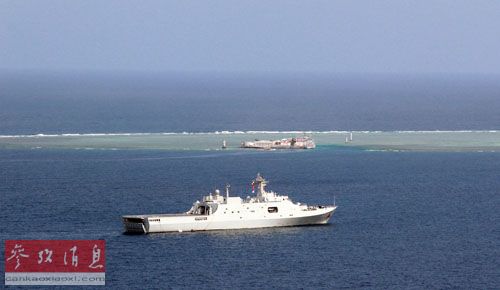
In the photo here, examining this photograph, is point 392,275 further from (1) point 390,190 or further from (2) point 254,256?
(1) point 390,190

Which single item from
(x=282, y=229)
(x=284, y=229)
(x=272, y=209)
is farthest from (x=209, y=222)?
(x=284, y=229)

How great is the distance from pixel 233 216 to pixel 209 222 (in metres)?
2.26

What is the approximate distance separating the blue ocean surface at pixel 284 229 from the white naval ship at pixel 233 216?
114 cm

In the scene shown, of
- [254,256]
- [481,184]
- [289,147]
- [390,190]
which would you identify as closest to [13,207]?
[254,256]

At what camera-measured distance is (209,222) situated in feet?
401

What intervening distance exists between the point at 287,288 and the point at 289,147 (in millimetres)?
92570

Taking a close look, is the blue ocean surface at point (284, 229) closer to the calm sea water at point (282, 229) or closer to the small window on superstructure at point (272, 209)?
the calm sea water at point (282, 229)

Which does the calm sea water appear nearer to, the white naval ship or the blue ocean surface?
the blue ocean surface

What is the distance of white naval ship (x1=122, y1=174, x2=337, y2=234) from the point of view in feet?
395

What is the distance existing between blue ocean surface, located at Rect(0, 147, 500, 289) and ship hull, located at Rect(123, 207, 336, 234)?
40.8 inches

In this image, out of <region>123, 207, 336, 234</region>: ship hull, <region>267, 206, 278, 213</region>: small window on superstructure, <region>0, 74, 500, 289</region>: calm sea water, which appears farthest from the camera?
<region>267, 206, 278, 213</region>: small window on superstructure

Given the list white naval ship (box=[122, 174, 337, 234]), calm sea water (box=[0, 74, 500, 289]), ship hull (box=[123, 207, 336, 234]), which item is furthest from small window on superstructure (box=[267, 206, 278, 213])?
calm sea water (box=[0, 74, 500, 289])

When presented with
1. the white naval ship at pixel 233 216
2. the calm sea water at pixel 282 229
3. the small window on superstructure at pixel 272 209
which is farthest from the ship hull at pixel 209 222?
the calm sea water at pixel 282 229

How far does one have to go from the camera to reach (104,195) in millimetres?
141125
